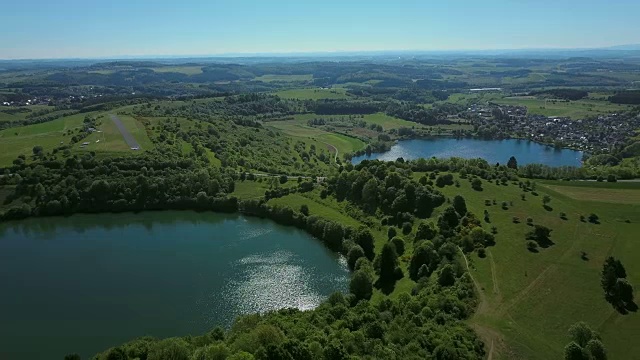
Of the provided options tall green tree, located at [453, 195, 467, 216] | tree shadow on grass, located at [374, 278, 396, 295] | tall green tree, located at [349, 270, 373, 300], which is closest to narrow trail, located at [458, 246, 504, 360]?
tree shadow on grass, located at [374, 278, 396, 295]

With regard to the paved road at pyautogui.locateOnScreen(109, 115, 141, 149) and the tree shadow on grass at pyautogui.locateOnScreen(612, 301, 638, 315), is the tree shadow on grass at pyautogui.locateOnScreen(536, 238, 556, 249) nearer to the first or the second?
the tree shadow on grass at pyautogui.locateOnScreen(612, 301, 638, 315)

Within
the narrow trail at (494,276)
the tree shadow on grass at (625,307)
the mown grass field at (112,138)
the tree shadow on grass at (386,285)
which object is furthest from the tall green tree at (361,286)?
the mown grass field at (112,138)

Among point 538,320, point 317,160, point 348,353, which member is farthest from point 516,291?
point 317,160

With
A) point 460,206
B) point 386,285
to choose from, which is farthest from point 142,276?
point 460,206

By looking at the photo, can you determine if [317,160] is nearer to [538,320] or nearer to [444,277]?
[444,277]

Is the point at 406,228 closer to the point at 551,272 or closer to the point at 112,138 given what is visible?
the point at 551,272

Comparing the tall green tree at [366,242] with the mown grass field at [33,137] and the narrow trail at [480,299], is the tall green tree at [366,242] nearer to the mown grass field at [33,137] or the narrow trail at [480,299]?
the narrow trail at [480,299]

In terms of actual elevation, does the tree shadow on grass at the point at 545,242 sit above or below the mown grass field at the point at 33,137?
below
